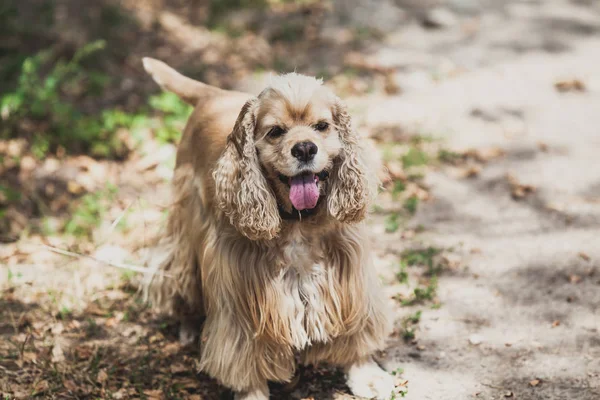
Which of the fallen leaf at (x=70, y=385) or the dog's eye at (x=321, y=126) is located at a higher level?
the dog's eye at (x=321, y=126)

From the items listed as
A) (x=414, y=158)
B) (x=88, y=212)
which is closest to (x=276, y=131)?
(x=88, y=212)

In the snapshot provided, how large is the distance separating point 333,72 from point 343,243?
205 inches

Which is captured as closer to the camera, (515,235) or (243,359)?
(243,359)

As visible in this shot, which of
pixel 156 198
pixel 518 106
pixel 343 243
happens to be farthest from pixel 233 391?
pixel 518 106

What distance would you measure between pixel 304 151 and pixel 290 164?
4.1 inches

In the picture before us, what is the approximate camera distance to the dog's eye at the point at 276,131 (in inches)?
128

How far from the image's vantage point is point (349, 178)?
10.9 ft

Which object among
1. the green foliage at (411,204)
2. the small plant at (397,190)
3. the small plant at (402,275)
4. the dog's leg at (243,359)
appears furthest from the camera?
the small plant at (397,190)

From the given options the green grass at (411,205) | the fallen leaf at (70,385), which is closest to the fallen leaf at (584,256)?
the green grass at (411,205)

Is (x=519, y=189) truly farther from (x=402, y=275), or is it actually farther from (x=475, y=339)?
(x=475, y=339)

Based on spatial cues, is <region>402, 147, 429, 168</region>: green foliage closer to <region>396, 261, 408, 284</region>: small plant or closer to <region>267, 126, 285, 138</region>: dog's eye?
<region>396, 261, 408, 284</region>: small plant

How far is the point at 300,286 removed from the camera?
136 inches

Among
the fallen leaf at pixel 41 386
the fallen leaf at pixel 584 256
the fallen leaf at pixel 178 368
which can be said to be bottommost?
the fallen leaf at pixel 41 386

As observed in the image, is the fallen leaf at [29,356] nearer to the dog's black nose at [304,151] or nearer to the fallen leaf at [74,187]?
the dog's black nose at [304,151]
